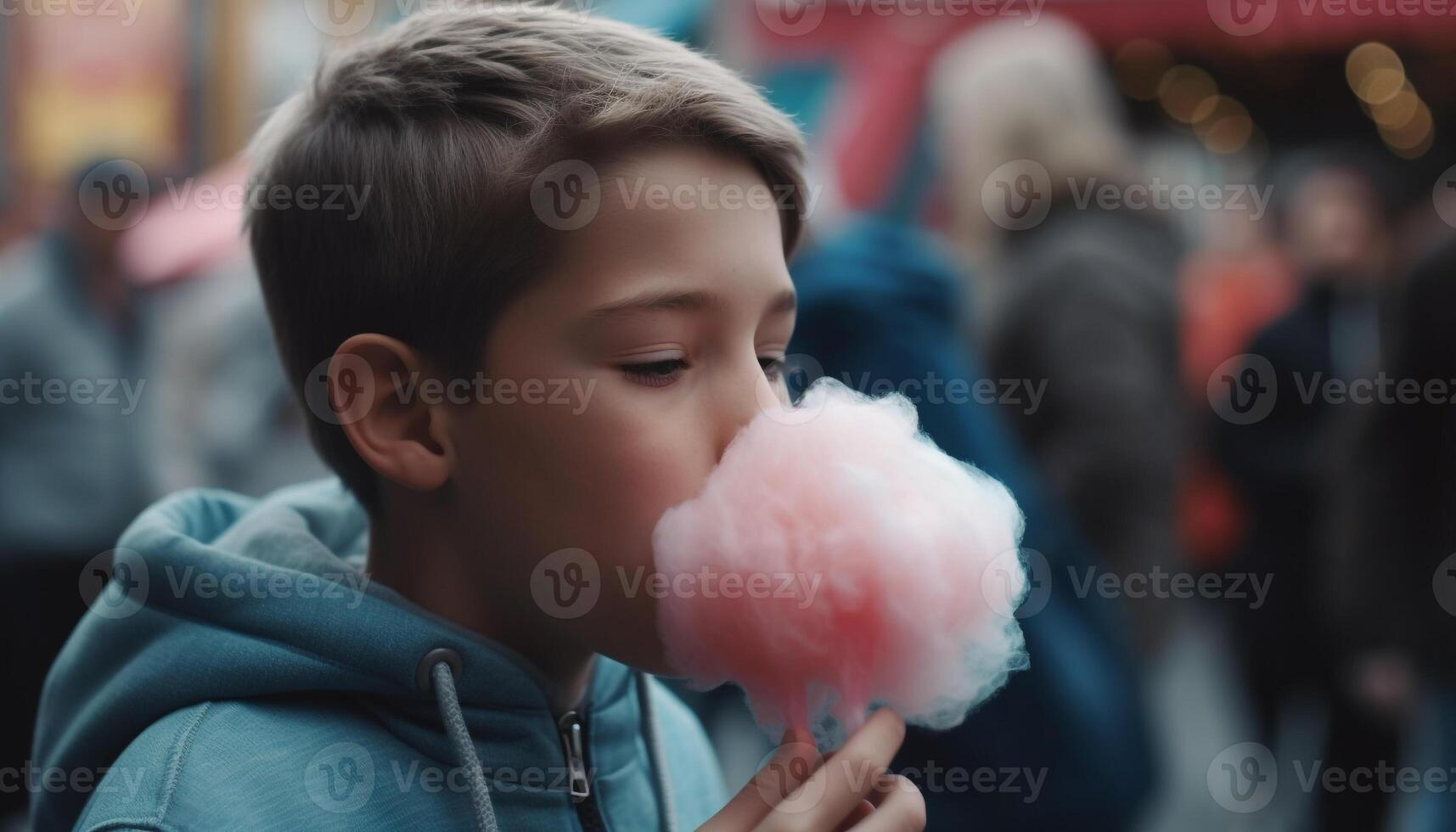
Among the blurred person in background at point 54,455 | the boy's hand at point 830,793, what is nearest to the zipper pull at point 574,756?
the boy's hand at point 830,793

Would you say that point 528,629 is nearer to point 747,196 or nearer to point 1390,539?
point 747,196

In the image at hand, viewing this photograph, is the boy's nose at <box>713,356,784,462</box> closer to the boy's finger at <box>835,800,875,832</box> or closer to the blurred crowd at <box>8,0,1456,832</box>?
the boy's finger at <box>835,800,875,832</box>

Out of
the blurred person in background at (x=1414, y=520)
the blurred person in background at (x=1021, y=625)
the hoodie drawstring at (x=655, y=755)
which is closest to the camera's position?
the hoodie drawstring at (x=655, y=755)

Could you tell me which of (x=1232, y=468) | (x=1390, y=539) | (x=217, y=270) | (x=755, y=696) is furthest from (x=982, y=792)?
(x=217, y=270)

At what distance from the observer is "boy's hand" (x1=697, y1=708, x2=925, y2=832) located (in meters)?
1.21

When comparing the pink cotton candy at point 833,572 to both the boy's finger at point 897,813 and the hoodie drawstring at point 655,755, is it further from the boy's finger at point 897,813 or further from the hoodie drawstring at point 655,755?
the hoodie drawstring at point 655,755

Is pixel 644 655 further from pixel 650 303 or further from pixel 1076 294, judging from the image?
pixel 1076 294

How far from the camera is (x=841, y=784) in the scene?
1226 millimetres

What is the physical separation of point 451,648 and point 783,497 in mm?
414

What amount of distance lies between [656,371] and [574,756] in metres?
0.50

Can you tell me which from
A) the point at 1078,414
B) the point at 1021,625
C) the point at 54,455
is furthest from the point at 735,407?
the point at 54,455

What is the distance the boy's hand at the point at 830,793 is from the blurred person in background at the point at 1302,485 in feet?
11.4

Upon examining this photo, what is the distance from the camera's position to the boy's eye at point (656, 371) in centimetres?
129

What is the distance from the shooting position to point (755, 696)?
1340mm
